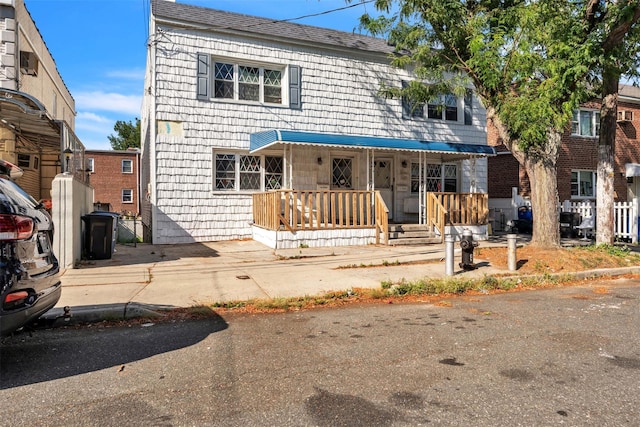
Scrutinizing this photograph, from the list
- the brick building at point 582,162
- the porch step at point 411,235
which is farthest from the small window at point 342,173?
the brick building at point 582,162

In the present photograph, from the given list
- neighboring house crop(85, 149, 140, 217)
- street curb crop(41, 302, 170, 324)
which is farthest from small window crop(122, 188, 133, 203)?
street curb crop(41, 302, 170, 324)

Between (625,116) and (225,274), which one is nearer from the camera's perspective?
(225,274)

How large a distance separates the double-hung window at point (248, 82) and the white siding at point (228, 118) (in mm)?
334

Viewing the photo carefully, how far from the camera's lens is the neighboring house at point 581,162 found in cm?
2022

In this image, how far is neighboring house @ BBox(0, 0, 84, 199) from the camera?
30.4ft

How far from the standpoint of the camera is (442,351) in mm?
4156

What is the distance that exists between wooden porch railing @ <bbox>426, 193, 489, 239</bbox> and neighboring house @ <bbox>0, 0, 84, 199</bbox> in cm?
1005

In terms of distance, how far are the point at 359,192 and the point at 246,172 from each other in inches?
158

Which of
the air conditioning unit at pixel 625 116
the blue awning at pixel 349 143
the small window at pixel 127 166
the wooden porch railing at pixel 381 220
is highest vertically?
the air conditioning unit at pixel 625 116

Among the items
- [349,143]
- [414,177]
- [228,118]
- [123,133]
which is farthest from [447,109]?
[123,133]

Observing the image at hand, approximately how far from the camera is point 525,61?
887 centimetres

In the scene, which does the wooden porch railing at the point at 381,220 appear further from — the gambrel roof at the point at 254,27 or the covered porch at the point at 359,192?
the gambrel roof at the point at 254,27

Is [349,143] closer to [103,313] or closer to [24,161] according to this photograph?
[103,313]

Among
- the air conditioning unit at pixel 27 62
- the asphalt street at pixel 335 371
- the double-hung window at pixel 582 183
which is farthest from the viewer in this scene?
the double-hung window at pixel 582 183
